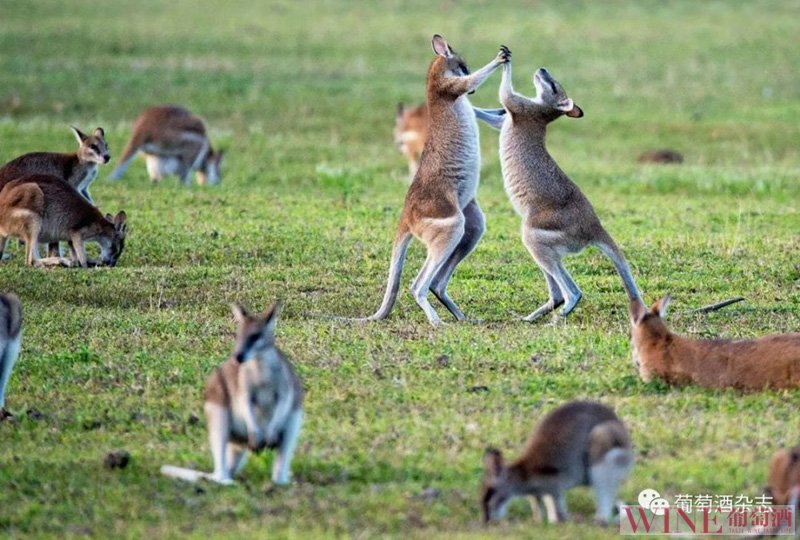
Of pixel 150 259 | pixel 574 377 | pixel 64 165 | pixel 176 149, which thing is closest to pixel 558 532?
pixel 574 377

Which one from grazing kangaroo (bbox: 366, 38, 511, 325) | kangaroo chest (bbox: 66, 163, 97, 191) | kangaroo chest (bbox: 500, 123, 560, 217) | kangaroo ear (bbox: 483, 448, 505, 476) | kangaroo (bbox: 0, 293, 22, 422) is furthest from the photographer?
kangaroo chest (bbox: 66, 163, 97, 191)

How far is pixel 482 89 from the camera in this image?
25.4 meters

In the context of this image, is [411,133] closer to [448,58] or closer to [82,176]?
[82,176]

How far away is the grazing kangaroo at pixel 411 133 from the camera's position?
695 inches

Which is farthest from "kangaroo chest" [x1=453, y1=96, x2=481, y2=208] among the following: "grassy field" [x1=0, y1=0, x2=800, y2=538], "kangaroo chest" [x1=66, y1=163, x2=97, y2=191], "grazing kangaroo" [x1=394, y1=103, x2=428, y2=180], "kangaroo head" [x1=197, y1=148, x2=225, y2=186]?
"kangaroo head" [x1=197, y1=148, x2=225, y2=186]

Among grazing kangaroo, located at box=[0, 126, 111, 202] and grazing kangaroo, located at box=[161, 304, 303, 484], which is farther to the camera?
grazing kangaroo, located at box=[0, 126, 111, 202]

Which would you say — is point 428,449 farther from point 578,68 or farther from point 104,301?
point 578,68

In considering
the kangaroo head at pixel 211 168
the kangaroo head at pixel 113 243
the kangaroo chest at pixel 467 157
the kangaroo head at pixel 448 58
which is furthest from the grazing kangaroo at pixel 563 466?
the kangaroo head at pixel 211 168

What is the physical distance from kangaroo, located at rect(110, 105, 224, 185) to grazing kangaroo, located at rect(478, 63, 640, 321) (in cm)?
741

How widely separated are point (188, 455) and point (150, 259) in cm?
526

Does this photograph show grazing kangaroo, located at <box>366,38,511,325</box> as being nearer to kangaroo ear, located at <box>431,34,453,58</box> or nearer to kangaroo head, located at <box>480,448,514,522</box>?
kangaroo ear, located at <box>431,34,453,58</box>

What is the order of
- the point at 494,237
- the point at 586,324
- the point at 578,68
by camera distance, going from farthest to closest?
the point at 578,68 → the point at 494,237 → the point at 586,324

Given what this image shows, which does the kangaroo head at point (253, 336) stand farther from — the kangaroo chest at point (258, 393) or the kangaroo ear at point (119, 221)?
the kangaroo ear at point (119, 221)

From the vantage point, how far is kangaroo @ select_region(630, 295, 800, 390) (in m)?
7.57
